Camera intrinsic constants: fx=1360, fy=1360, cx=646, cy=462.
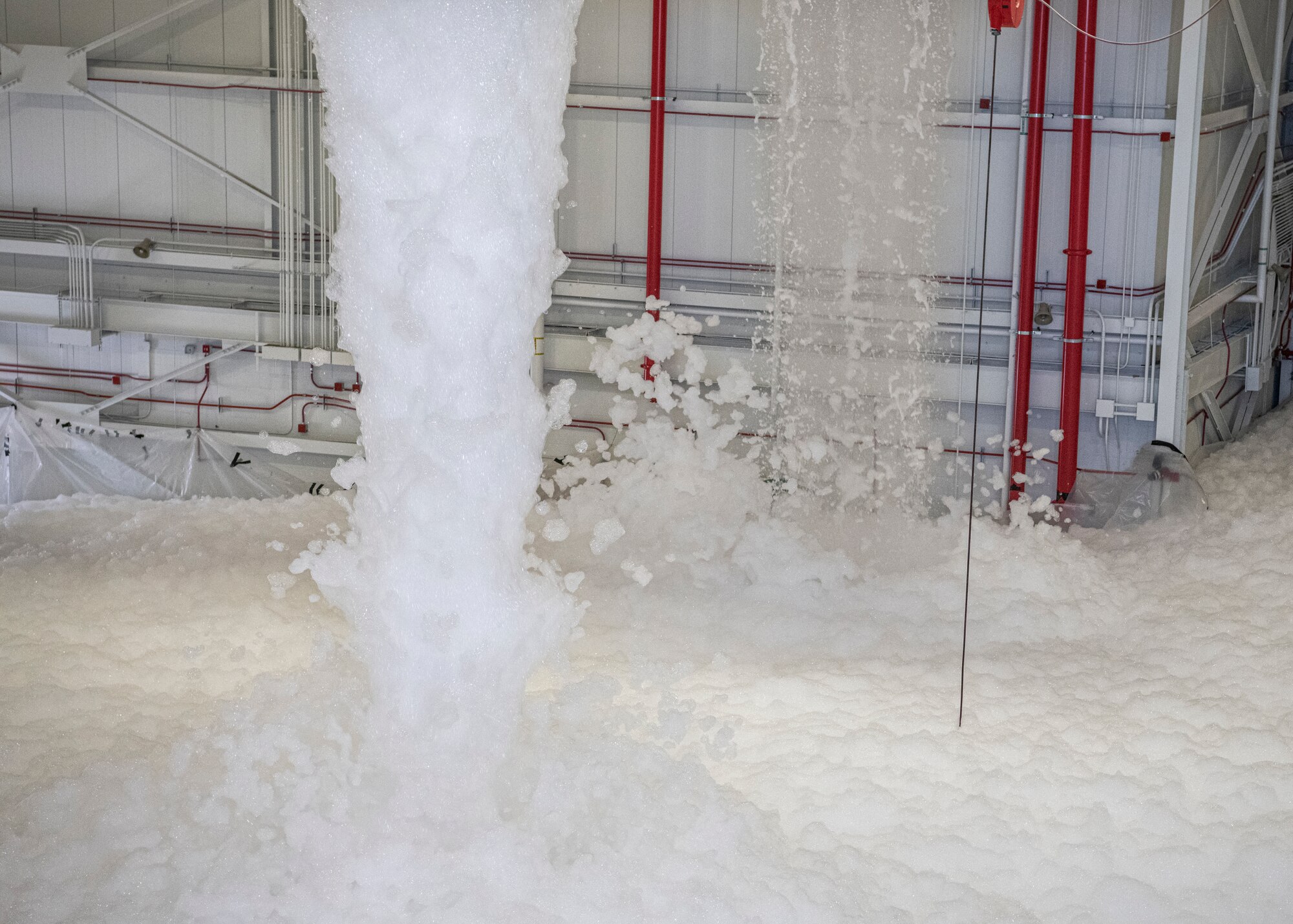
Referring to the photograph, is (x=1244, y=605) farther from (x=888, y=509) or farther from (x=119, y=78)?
(x=119, y=78)

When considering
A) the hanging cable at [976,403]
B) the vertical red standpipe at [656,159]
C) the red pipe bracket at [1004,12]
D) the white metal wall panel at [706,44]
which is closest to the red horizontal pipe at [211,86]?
the vertical red standpipe at [656,159]

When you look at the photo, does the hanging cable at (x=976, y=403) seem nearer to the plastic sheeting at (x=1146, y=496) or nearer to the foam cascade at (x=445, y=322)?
the plastic sheeting at (x=1146, y=496)

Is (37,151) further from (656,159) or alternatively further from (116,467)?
(656,159)

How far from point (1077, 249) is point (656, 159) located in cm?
197

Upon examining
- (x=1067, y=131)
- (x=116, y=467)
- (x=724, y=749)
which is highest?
(x=1067, y=131)

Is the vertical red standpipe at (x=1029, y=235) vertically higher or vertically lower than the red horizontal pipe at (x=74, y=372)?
higher

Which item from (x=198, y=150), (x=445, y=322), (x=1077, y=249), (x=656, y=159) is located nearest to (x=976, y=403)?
(x=445, y=322)

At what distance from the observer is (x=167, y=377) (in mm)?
6762

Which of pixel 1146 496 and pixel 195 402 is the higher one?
pixel 195 402

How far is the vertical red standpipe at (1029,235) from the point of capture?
5.93 metres

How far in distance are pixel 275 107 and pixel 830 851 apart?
4.86 m

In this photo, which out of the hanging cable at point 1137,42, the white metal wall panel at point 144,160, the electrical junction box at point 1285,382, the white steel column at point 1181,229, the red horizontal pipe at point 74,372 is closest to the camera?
the hanging cable at point 1137,42

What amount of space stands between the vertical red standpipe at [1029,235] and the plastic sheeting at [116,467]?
3445mm

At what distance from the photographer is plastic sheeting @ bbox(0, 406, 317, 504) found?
6.77 metres
